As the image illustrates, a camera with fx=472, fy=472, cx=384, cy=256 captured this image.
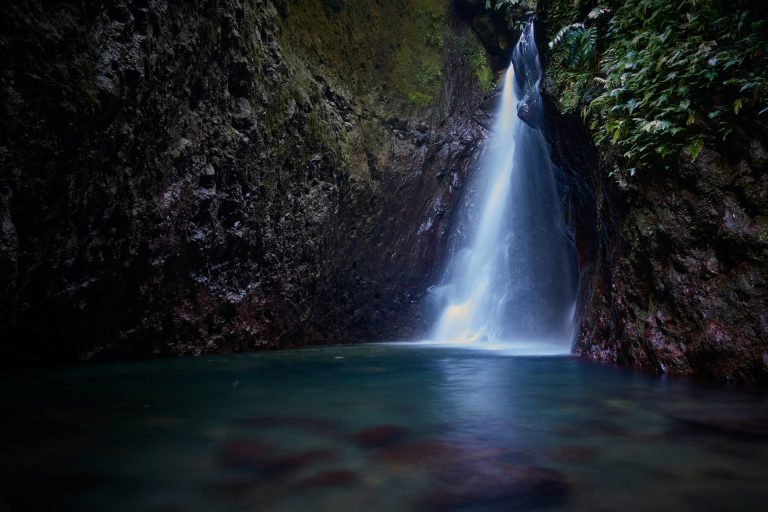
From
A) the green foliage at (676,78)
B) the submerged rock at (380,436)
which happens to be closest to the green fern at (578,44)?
the green foliage at (676,78)

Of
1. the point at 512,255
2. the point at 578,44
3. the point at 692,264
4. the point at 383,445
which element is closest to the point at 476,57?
the point at 512,255

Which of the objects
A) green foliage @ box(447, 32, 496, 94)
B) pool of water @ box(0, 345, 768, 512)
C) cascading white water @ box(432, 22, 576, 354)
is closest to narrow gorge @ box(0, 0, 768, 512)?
pool of water @ box(0, 345, 768, 512)

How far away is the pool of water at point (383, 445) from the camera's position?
2.04 metres

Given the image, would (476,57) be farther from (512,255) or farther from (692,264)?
(692,264)

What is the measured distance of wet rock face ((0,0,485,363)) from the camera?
534cm

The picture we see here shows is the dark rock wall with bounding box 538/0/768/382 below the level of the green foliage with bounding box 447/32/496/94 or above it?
below

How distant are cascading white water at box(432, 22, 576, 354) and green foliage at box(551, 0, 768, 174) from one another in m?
6.18

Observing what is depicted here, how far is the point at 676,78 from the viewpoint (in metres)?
5.06

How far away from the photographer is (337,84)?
1163 cm

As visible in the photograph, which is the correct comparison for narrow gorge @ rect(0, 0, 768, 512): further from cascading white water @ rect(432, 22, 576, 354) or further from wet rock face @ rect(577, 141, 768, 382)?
cascading white water @ rect(432, 22, 576, 354)

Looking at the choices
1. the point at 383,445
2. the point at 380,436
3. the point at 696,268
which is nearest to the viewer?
the point at 383,445

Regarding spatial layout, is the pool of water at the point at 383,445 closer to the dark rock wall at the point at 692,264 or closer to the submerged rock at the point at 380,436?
the submerged rock at the point at 380,436

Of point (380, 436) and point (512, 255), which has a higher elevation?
point (512, 255)

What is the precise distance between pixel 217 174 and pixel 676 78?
685 cm
